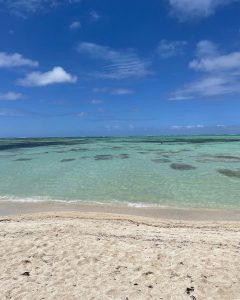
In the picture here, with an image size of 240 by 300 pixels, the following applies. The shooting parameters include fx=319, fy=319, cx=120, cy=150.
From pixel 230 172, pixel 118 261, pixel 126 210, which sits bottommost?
pixel 126 210

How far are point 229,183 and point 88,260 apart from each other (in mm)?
13312

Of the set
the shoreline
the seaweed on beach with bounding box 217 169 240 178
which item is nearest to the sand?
the shoreline

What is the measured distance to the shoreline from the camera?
12188 millimetres

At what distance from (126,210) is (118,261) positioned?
6129mm

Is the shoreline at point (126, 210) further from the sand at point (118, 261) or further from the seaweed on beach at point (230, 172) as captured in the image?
the seaweed on beach at point (230, 172)

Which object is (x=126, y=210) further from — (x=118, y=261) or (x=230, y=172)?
(x=230, y=172)

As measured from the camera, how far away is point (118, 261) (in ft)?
23.6

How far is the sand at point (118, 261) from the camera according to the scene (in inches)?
235

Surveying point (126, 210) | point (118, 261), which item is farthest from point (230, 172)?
point (118, 261)

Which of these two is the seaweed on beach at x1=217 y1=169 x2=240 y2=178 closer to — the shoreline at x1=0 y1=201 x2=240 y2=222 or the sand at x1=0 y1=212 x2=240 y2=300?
the shoreline at x1=0 y1=201 x2=240 y2=222

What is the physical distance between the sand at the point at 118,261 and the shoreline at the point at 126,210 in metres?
A: 1.59

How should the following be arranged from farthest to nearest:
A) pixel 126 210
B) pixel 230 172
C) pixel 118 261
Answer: pixel 230 172 → pixel 126 210 → pixel 118 261

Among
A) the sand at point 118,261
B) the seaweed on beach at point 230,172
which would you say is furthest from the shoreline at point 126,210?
the seaweed on beach at point 230,172

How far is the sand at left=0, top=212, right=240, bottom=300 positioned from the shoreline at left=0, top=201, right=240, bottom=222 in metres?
1.59
